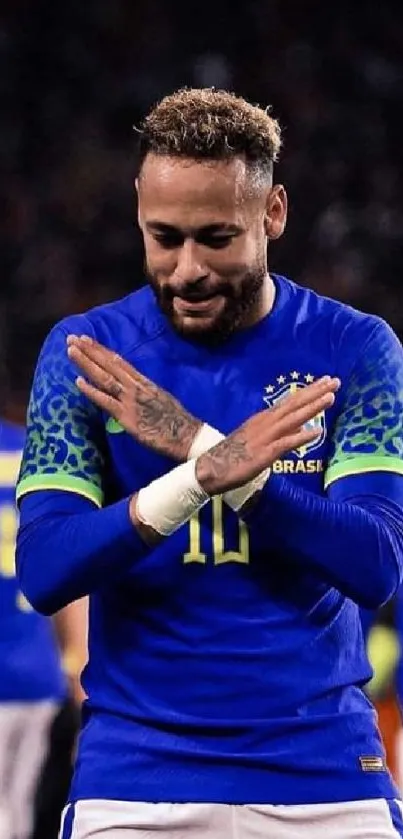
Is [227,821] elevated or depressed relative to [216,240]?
depressed

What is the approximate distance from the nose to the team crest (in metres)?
0.18

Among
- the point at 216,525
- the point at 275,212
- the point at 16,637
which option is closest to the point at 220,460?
the point at 216,525

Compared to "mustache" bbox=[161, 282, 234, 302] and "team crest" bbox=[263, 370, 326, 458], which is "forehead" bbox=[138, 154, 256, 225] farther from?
"team crest" bbox=[263, 370, 326, 458]

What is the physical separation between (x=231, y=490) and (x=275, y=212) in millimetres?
401

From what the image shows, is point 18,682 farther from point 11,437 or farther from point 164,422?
point 164,422

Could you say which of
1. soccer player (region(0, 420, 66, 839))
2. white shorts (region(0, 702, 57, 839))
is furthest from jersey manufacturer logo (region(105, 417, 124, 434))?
white shorts (region(0, 702, 57, 839))

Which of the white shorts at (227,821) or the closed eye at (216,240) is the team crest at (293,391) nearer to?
the closed eye at (216,240)

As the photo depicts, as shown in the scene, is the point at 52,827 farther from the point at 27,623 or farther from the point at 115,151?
the point at 115,151

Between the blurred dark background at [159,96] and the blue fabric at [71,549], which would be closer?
the blue fabric at [71,549]

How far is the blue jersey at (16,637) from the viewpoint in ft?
11.3

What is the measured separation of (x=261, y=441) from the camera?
1.82 m

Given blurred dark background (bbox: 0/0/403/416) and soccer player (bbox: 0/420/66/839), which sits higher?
blurred dark background (bbox: 0/0/403/416)

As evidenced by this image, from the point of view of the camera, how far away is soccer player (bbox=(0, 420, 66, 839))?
3439 millimetres

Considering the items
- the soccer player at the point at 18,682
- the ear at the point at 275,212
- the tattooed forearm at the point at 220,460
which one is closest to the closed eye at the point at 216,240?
the ear at the point at 275,212
